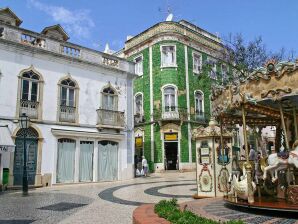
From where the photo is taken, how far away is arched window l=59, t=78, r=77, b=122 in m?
19.9

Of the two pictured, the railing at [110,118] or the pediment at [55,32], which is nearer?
the railing at [110,118]

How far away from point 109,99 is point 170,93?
8.80m

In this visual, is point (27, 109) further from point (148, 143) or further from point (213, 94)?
point (148, 143)

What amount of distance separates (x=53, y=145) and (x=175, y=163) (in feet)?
44.4

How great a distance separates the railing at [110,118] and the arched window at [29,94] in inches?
172

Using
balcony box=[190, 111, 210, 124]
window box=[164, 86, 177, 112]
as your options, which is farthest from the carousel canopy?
balcony box=[190, 111, 210, 124]

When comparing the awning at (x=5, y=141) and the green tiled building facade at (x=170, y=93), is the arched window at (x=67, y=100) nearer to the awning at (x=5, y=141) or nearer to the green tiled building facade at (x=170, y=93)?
the awning at (x=5, y=141)

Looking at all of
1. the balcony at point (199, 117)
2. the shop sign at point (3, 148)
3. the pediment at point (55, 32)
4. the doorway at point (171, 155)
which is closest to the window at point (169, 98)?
the balcony at point (199, 117)

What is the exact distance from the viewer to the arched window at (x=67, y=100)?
65.4 ft

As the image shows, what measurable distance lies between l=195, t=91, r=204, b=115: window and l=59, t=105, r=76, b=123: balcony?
1447 centimetres

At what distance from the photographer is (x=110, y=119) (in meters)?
22.0

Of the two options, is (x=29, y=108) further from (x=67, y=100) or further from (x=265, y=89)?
(x=265, y=89)

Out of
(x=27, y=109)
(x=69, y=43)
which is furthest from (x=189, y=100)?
(x=27, y=109)

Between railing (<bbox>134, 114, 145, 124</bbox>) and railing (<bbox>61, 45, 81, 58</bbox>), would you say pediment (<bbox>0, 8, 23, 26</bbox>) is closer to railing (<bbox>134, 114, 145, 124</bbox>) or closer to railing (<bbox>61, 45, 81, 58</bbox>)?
railing (<bbox>61, 45, 81, 58</bbox>)
